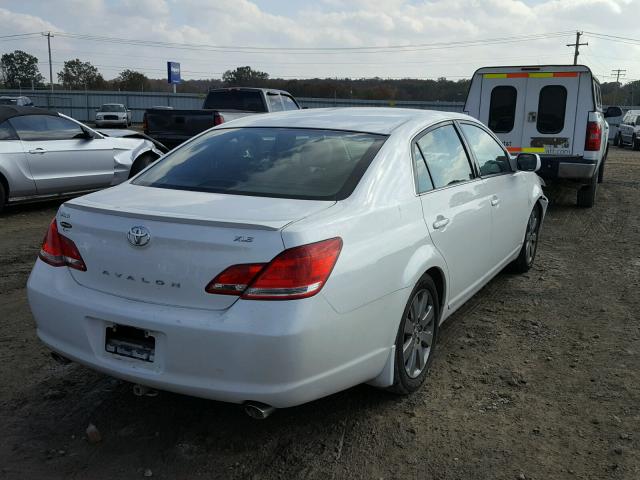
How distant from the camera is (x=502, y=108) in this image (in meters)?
10.5

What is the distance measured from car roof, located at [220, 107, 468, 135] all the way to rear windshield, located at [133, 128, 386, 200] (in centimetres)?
10

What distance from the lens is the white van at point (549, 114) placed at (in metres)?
9.66

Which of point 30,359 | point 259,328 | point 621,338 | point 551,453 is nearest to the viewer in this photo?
point 259,328

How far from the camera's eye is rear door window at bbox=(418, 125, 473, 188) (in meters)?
3.81

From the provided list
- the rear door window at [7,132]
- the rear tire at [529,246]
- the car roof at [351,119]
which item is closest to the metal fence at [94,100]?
the rear door window at [7,132]

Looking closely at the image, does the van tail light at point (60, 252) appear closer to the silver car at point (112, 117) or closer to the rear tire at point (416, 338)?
the rear tire at point (416, 338)

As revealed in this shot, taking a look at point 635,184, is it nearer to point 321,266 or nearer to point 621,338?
point 621,338

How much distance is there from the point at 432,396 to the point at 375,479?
91 cm

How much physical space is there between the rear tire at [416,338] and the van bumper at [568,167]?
6496 millimetres

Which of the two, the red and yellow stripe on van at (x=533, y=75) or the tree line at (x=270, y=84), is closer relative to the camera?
the red and yellow stripe on van at (x=533, y=75)

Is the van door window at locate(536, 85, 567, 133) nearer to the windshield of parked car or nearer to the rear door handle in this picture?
the rear door handle

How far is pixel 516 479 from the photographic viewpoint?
2730mm

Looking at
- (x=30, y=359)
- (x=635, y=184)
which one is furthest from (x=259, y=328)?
(x=635, y=184)

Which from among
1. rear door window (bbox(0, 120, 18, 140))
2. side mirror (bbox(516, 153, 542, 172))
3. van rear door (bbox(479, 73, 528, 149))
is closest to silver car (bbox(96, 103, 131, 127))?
rear door window (bbox(0, 120, 18, 140))
